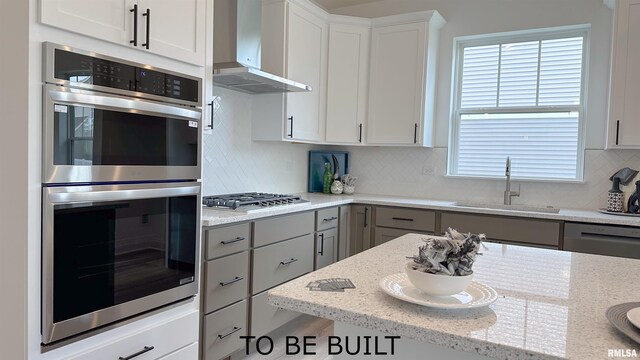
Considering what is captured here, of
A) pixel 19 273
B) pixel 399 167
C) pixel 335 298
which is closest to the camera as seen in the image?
pixel 335 298

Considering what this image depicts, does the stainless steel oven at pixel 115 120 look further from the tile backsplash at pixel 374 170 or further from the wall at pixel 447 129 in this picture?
the wall at pixel 447 129

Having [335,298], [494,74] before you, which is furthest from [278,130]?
[335,298]

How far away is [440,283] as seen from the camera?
102 centimetres

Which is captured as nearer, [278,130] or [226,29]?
[226,29]

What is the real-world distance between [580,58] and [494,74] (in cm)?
66

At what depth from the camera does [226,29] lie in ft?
9.14

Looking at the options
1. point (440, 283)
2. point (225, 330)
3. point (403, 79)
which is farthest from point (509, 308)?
point (403, 79)

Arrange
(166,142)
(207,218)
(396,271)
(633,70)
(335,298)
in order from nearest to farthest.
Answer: (335,298) < (396,271) < (166,142) < (207,218) < (633,70)

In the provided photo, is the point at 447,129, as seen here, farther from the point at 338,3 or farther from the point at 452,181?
the point at 338,3

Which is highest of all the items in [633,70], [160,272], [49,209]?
[633,70]

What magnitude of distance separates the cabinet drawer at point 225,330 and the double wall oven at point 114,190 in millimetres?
352

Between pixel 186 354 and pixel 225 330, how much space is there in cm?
38

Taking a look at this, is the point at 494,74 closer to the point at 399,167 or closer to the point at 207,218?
the point at 399,167

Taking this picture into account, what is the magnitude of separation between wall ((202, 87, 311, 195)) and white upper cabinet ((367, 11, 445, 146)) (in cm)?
85
